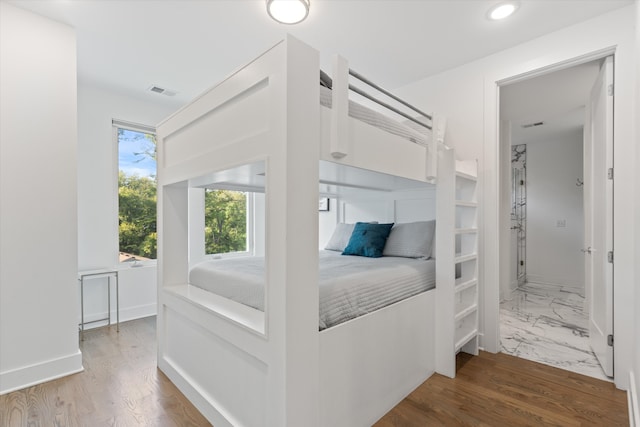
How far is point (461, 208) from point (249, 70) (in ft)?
6.96

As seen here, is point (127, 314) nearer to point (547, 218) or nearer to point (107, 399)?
point (107, 399)

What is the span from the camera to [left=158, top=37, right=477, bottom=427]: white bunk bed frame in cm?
124

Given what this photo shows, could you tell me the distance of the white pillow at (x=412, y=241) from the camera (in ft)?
9.02

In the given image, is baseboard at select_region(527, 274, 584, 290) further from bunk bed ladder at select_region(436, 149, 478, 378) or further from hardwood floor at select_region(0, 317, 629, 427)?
bunk bed ladder at select_region(436, 149, 478, 378)

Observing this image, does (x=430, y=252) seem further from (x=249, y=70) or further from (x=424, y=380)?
(x=249, y=70)

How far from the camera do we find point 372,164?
5.49ft

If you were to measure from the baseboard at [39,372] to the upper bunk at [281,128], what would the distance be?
1549 mm

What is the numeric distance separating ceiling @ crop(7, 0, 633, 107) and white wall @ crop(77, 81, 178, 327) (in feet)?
1.17

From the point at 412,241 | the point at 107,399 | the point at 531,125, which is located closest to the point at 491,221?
the point at 412,241

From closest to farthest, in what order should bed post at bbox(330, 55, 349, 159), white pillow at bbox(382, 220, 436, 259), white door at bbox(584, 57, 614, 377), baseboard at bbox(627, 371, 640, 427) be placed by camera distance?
bed post at bbox(330, 55, 349, 159)
baseboard at bbox(627, 371, 640, 427)
white door at bbox(584, 57, 614, 377)
white pillow at bbox(382, 220, 436, 259)

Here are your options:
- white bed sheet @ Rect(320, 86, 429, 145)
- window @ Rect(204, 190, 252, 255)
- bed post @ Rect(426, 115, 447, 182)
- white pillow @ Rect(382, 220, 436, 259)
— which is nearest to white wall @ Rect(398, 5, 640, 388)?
white pillow @ Rect(382, 220, 436, 259)

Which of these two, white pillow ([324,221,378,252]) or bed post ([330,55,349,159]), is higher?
bed post ([330,55,349,159])

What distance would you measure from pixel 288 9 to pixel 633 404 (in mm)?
3094

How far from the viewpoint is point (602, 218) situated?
2295 mm
